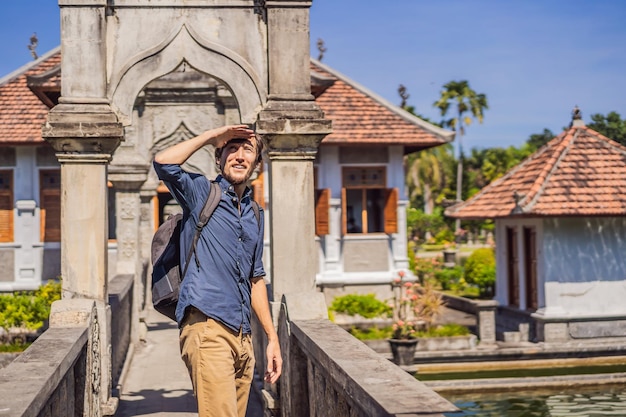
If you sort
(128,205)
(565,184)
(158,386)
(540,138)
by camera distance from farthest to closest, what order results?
(540,138) → (565,184) → (128,205) → (158,386)

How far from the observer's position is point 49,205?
61.4ft

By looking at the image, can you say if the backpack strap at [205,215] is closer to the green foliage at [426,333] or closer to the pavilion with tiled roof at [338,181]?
the green foliage at [426,333]

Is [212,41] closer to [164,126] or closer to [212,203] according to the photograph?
[212,203]

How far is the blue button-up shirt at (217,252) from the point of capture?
404 centimetres

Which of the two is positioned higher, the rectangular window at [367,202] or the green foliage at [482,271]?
the rectangular window at [367,202]

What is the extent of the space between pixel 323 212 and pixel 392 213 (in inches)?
69.6

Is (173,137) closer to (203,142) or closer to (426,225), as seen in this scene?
(203,142)

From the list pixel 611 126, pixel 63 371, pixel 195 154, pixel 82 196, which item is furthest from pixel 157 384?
pixel 611 126

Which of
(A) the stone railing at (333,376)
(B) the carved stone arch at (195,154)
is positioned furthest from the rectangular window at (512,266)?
(A) the stone railing at (333,376)

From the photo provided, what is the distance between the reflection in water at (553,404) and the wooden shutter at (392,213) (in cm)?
732

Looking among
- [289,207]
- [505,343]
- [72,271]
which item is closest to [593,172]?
[505,343]

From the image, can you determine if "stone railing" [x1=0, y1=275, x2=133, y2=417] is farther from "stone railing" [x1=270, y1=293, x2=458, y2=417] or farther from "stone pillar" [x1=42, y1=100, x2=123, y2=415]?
"stone railing" [x1=270, y1=293, x2=458, y2=417]

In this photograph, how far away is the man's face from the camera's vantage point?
13.9 ft

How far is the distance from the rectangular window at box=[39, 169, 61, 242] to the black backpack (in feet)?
49.5
